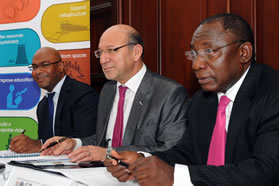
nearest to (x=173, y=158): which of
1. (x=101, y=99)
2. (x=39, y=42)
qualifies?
(x=101, y=99)

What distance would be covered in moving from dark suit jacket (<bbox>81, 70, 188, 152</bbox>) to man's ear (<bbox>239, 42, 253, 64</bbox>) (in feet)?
2.48

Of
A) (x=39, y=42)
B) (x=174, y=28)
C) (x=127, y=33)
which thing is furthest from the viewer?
(x=39, y=42)

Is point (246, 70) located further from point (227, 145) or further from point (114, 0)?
point (114, 0)

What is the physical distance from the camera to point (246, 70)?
76.4 inches

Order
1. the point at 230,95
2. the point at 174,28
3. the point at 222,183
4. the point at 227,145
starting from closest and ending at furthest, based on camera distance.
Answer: the point at 222,183 → the point at 227,145 → the point at 230,95 → the point at 174,28

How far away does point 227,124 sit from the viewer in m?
1.95

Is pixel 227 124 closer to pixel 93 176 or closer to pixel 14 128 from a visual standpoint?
pixel 93 176

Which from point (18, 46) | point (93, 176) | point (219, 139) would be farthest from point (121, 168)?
point (18, 46)

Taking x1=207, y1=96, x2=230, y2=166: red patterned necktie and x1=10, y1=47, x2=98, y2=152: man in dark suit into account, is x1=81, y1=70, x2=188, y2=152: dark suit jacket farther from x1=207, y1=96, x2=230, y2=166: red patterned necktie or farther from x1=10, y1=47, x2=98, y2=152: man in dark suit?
x1=10, y1=47, x2=98, y2=152: man in dark suit

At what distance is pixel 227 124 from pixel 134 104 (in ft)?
2.75

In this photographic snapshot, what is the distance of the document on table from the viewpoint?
1500 millimetres

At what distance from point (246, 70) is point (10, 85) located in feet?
11.1

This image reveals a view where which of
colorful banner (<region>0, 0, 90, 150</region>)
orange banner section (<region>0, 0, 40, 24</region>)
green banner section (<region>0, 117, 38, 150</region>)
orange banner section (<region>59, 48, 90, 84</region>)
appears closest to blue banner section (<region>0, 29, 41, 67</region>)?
colorful banner (<region>0, 0, 90, 150</region>)

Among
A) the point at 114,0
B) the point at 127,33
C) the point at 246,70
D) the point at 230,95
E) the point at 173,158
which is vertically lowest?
the point at 173,158
